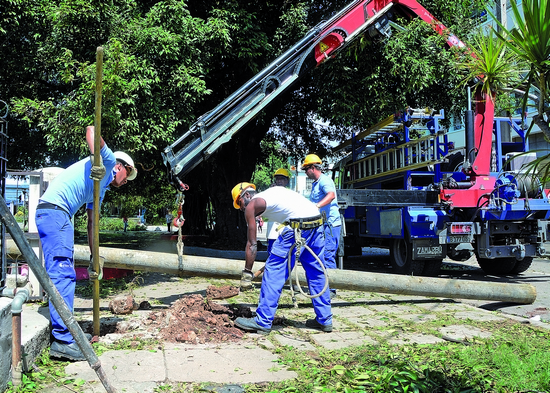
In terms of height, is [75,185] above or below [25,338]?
above

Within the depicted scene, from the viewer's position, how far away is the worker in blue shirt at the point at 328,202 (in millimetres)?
6596

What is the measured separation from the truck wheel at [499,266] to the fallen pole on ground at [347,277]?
3016mm

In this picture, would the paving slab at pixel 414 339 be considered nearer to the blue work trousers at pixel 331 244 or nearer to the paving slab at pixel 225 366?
the paving slab at pixel 225 366

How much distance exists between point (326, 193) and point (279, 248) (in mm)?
2119

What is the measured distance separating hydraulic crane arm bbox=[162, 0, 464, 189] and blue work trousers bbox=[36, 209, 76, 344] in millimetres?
2081

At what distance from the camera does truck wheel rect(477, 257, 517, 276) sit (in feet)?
29.7

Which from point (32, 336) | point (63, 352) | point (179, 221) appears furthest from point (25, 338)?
point (179, 221)

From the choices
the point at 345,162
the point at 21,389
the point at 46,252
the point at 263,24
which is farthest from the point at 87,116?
the point at 345,162

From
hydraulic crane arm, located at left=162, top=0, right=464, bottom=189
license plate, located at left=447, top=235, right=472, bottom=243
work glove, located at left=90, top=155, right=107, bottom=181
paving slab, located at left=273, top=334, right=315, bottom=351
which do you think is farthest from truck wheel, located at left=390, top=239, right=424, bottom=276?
work glove, located at left=90, top=155, right=107, bottom=181

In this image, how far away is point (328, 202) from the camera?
21.2 feet

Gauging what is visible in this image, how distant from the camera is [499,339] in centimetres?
458

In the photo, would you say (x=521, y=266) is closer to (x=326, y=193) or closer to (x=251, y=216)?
(x=326, y=193)

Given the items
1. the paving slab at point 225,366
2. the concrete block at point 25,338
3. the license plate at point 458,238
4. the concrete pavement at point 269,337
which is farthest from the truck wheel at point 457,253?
the concrete block at point 25,338

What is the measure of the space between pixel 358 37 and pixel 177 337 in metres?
6.48
